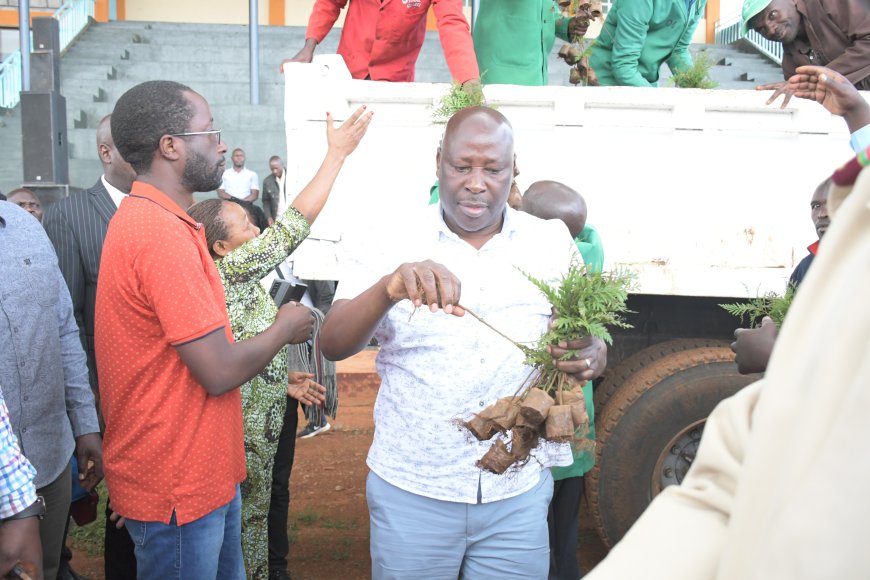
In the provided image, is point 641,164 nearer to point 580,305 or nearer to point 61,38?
point 580,305

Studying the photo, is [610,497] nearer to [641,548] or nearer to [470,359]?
[470,359]

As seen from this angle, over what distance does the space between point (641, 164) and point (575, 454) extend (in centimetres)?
152

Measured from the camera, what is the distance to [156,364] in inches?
99.1

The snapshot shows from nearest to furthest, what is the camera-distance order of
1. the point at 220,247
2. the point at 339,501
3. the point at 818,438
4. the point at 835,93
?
the point at 818,438 → the point at 835,93 → the point at 220,247 → the point at 339,501

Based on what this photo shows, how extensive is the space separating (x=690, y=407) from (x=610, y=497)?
24.5 inches

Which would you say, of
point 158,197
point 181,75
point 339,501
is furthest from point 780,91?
point 181,75

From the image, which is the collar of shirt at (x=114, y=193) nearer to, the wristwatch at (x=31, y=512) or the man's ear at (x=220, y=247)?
the man's ear at (x=220, y=247)

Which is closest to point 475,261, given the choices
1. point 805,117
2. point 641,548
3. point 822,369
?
point 641,548

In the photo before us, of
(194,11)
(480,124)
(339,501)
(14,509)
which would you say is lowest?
(339,501)

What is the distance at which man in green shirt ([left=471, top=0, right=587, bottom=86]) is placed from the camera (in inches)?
186

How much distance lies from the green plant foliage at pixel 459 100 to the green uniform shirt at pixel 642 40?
1989 mm

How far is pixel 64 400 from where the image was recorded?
2.97 meters

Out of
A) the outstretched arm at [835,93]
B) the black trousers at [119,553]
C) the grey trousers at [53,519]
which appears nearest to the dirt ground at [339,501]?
the black trousers at [119,553]

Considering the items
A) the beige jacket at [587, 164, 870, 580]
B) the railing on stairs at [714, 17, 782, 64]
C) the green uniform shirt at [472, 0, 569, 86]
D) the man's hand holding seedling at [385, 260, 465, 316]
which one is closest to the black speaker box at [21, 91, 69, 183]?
the green uniform shirt at [472, 0, 569, 86]
